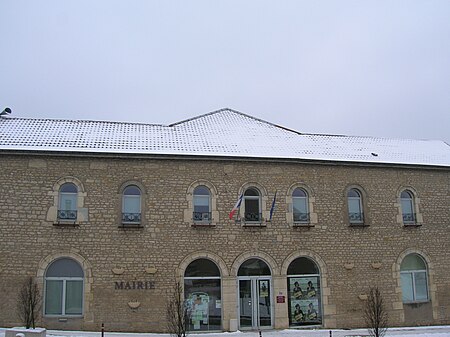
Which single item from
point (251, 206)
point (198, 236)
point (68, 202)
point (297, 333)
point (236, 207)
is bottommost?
point (297, 333)

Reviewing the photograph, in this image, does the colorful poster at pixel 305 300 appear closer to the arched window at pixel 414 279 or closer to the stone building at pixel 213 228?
the stone building at pixel 213 228

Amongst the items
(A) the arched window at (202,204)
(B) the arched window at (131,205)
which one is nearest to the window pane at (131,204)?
(B) the arched window at (131,205)

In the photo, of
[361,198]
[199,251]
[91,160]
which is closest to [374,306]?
[361,198]

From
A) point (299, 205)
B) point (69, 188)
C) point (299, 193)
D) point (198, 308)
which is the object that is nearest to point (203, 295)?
point (198, 308)

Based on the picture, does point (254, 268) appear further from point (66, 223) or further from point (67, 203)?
point (67, 203)

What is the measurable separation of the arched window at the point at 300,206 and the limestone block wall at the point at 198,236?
0.29 m

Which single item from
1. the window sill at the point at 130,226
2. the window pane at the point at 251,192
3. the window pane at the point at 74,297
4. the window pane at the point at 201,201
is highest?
the window pane at the point at 251,192

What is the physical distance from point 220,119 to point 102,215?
692 centimetres

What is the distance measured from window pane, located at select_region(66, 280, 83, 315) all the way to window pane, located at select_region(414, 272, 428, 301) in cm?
1208

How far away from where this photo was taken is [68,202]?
638 inches

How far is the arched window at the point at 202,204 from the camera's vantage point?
16.8 m

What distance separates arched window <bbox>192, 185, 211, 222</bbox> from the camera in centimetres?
1683

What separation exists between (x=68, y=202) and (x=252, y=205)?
6.24 metres

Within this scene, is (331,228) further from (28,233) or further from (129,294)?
(28,233)
